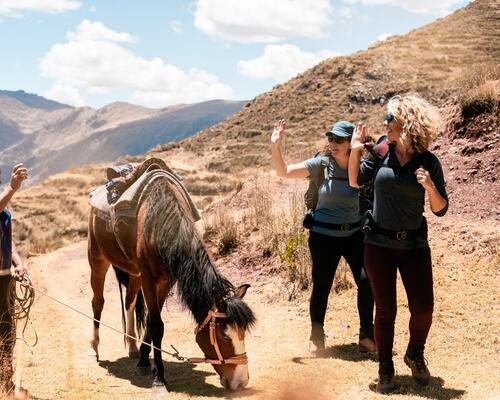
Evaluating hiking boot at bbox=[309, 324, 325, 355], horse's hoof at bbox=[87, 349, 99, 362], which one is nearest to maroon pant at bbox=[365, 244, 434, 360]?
hiking boot at bbox=[309, 324, 325, 355]

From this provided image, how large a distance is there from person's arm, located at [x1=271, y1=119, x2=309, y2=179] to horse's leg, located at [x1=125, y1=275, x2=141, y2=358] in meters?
2.45

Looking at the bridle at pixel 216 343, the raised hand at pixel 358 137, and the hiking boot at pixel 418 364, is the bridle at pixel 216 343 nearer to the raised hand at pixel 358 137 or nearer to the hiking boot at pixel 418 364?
the hiking boot at pixel 418 364

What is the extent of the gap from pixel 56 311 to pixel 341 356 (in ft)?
18.6

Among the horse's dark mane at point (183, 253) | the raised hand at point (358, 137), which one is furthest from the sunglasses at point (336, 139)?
the horse's dark mane at point (183, 253)

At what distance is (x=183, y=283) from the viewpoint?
4.77 meters

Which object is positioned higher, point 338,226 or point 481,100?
point 481,100

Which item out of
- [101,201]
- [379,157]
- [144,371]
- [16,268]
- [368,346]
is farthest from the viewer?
[101,201]

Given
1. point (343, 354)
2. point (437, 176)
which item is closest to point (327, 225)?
point (343, 354)

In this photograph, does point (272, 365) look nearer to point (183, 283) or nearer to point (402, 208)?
point (183, 283)

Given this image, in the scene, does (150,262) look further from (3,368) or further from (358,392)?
(358,392)

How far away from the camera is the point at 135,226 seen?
5.61 meters

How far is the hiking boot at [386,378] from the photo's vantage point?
452 cm

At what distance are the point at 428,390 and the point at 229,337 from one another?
5.27 feet

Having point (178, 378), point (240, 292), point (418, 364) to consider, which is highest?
point (240, 292)
